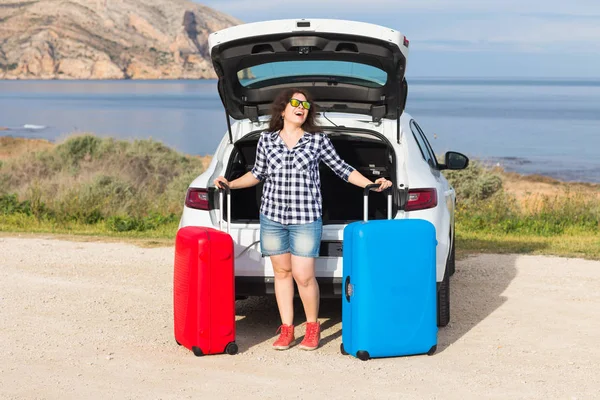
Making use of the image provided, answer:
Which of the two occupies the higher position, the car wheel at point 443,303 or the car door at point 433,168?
the car door at point 433,168

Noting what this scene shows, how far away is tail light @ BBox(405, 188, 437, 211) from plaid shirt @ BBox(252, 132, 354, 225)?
1.95ft

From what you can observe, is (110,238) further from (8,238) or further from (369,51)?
(369,51)

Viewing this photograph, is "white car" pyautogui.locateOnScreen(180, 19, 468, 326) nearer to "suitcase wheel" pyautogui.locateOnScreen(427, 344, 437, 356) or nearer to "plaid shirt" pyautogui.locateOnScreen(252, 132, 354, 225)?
"plaid shirt" pyautogui.locateOnScreen(252, 132, 354, 225)

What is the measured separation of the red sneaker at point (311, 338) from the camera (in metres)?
6.18

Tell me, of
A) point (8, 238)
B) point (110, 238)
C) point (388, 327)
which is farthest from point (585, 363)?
point (8, 238)

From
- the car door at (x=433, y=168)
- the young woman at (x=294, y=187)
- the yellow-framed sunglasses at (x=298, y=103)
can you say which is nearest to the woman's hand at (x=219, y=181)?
the young woman at (x=294, y=187)

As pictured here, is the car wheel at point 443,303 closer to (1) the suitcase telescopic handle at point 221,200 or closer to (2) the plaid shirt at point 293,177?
(2) the plaid shirt at point 293,177

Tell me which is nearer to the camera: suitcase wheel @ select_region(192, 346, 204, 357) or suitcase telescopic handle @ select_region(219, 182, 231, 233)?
suitcase wheel @ select_region(192, 346, 204, 357)

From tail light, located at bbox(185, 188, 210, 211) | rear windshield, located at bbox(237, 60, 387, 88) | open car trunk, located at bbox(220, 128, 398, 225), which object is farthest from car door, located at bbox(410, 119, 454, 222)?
tail light, located at bbox(185, 188, 210, 211)

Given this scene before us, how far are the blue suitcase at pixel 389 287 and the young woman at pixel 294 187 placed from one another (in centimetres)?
27

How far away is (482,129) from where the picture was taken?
62375mm

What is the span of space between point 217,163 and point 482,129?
2254 inches

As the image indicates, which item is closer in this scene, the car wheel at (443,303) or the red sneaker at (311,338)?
the red sneaker at (311,338)

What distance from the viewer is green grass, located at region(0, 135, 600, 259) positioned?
1184 centimetres
